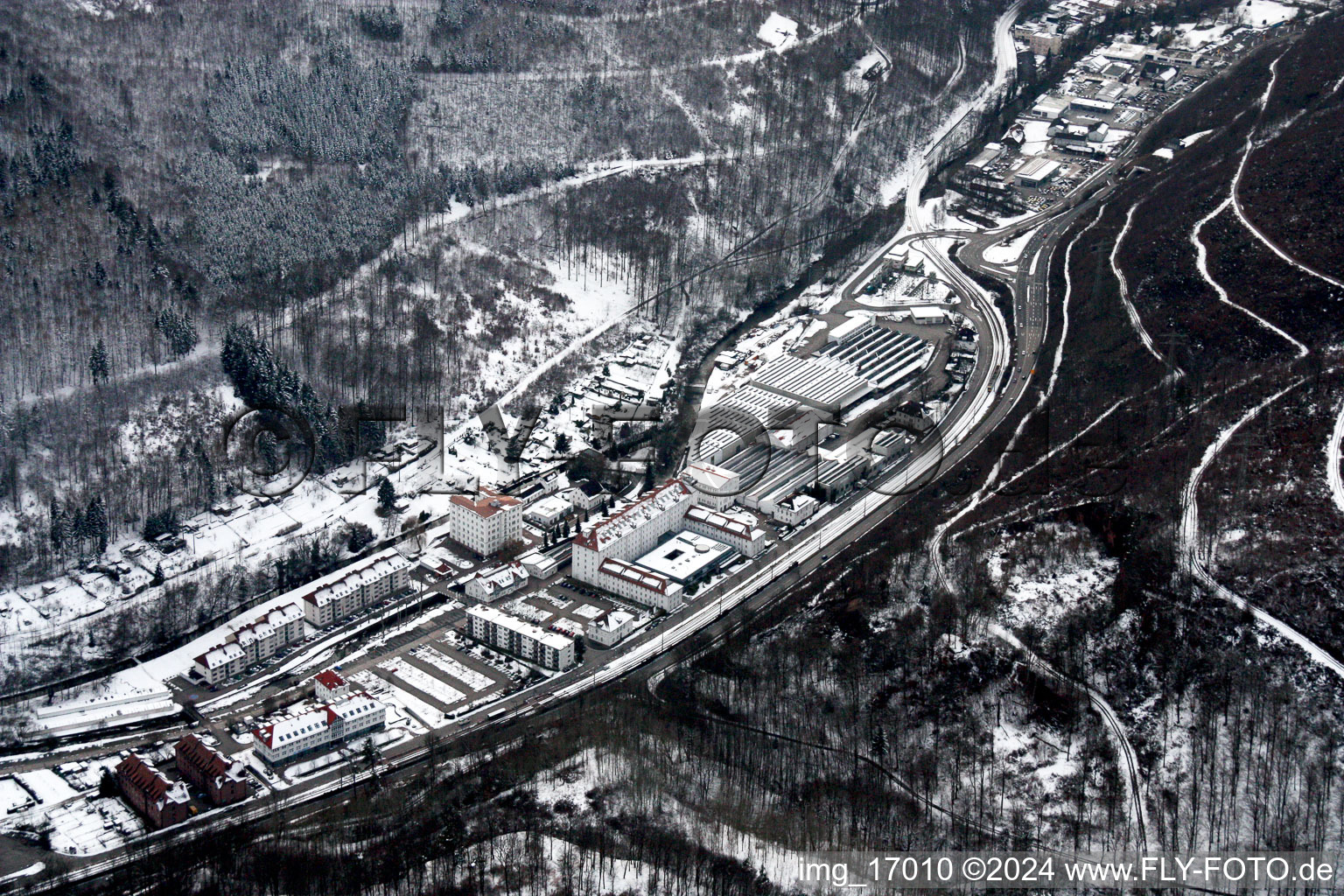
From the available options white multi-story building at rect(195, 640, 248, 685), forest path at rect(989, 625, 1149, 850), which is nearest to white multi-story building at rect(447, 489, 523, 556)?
white multi-story building at rect(195, 640, 248, 685)

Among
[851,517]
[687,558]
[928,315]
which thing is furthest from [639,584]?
[928,315]

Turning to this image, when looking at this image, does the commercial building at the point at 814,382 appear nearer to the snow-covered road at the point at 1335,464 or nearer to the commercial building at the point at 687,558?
the commercial building at the point at 687,558

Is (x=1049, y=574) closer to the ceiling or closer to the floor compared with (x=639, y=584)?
closer to the ceiling

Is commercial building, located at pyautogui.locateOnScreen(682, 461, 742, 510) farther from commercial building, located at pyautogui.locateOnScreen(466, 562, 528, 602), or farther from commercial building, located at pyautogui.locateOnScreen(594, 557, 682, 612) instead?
commercial building, located at pyautogui.locateOnScreen(466, 562, 528, 602)

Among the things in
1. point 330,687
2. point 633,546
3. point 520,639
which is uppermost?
point 633,546

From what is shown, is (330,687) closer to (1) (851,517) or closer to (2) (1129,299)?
(1) (851,517)

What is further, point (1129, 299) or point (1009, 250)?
point (1009, 250)

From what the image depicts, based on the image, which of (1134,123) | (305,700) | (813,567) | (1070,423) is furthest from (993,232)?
(305,700)

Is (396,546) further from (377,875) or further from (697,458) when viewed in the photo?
(377,875)
